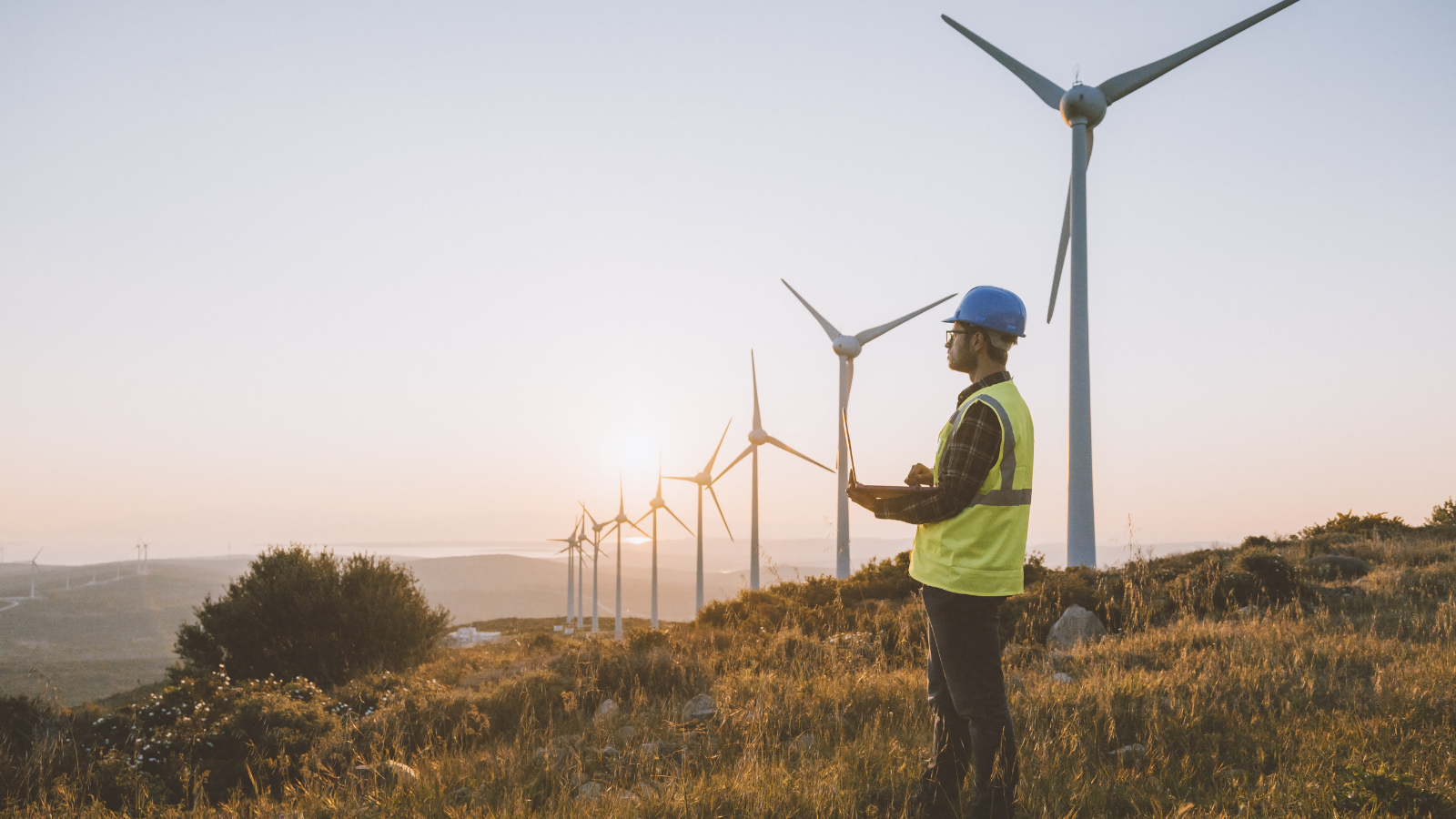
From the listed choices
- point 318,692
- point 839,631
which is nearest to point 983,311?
point 839,631

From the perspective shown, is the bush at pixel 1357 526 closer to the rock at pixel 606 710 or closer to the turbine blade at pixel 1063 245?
the turbine blade at pixel 1063 245

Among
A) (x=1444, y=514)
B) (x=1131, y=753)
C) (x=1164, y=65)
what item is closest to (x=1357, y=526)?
(x=1444, y=514)

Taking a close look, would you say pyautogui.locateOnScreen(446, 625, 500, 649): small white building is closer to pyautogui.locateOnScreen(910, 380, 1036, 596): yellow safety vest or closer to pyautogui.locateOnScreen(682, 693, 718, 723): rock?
pyautogui.locateOnScreen(682, 693, 718, 723): rock

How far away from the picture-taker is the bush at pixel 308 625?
68.6 ft

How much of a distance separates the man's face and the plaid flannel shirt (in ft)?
1.47

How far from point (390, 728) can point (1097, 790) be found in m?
7.32

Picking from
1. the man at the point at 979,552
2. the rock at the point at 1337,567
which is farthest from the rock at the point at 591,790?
the rock at the point at 1337,567

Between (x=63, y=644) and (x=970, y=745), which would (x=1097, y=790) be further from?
(x=63, y=644)

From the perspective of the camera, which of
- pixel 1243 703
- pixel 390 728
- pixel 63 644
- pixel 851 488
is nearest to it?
pixel 851 488

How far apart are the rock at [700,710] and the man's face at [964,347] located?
420 centimetres

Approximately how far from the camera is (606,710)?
808 centimetres

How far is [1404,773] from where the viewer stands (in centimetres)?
425

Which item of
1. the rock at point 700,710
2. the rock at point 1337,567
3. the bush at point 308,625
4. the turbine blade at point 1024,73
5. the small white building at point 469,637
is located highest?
the turbine blade at point 1024,73

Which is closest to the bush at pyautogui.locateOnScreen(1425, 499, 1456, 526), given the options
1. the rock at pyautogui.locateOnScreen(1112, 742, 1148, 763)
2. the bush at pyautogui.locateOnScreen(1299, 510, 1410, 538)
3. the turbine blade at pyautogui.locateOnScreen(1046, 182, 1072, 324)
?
the bush at pyautogui.locateOnScreen(1299, 510, 1410, 538)
